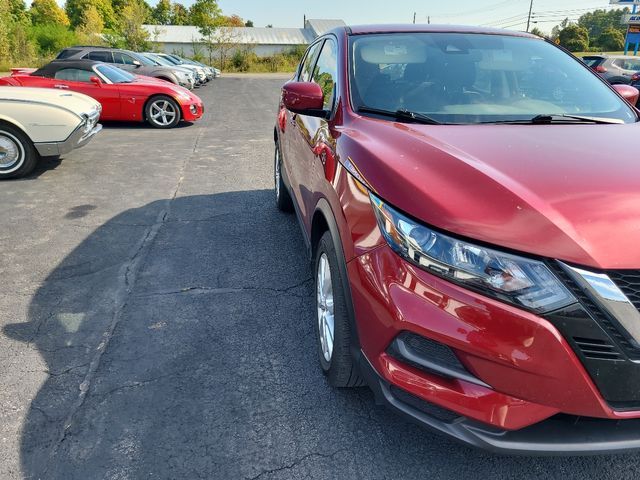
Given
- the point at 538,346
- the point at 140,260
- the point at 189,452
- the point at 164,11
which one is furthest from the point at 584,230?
the point at 164,11

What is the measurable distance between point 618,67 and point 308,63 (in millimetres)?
17404

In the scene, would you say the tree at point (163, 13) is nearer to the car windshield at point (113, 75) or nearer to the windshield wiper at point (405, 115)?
the car windshield at point (113, 75)

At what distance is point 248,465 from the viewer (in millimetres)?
2082

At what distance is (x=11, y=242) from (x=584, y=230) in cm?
464

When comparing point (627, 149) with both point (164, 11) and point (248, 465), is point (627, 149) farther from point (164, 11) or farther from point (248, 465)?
point (164, 11)

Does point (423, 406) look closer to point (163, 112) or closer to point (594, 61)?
point (163, 112)

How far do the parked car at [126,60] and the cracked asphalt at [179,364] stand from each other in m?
10.5

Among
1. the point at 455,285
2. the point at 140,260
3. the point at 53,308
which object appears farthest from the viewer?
the point at 140,260

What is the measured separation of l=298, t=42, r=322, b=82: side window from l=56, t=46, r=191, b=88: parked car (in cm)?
1148

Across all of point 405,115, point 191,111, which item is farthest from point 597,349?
point 191,111

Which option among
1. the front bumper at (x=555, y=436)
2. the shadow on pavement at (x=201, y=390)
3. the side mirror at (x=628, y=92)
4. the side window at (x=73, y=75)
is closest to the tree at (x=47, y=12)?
the side window at (x=73, y=75)

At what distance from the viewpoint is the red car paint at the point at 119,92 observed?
10.3 meters

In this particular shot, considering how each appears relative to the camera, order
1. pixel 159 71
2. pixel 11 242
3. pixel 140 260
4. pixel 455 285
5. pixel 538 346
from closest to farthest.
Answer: pixel 538 346, pixel 455 285, pixel 140 260, pixel 11 242, pixel 159 71

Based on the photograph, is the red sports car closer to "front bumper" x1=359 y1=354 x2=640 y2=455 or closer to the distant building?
"front bumper" x1=359 y1=354 x2=640 y2=455
